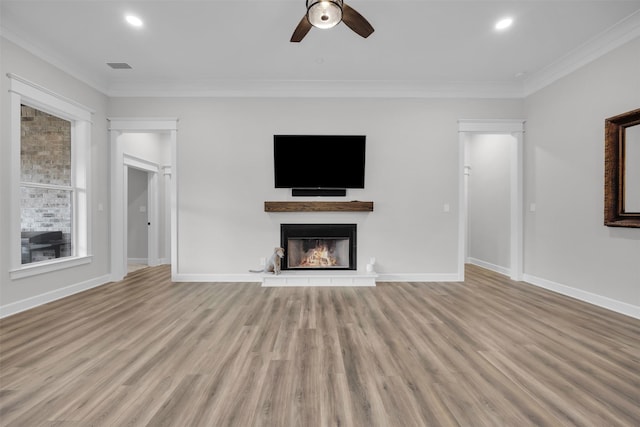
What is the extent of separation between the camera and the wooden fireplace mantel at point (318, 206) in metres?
4.20

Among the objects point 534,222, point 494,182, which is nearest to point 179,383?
point 534,222

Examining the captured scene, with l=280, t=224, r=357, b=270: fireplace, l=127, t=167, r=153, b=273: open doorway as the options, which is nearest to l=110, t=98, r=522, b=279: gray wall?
l=280, t=224, r=357, b=270: fireplace

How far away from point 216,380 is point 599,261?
13.6 ft

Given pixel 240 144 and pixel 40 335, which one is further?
pixel 240 144

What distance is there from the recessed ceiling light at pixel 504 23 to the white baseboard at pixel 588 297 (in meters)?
3.15

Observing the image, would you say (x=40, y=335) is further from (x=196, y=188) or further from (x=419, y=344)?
(x=419, y=344)

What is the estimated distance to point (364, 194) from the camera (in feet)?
14.3

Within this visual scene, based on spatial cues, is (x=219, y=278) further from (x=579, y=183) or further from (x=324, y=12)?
(x=579, y=183)

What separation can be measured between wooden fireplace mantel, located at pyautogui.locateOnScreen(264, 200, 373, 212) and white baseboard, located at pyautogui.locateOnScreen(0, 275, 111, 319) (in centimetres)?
260


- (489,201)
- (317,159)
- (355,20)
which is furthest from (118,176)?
(489,201)

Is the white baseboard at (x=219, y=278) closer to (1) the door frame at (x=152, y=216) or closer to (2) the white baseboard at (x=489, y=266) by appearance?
(1) the door frame at (x=152, y=216)

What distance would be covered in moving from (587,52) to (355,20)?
304cm

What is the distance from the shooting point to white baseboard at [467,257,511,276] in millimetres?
4746

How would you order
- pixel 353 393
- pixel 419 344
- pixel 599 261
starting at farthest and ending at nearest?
pixel 599 261 → pixel 419 344 → pixel 353 393
